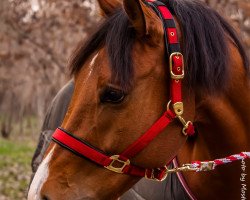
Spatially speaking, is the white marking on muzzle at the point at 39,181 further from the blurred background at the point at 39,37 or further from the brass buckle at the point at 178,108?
the blurred background at the point at 39,37

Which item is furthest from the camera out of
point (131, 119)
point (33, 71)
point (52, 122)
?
point (33, 71)

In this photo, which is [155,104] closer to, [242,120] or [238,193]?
[242,120]

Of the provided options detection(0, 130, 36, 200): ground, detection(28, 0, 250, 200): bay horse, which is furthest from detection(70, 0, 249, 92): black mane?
detection(0, 130, 36, 200): ground

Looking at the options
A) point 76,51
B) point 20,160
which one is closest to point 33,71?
point 20,160

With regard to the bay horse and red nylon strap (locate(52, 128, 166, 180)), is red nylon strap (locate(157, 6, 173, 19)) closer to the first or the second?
the bay horse

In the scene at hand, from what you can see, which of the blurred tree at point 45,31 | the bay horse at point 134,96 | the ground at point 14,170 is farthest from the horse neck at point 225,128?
the ground at point 14,170

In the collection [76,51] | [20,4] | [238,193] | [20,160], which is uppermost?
[76,51]

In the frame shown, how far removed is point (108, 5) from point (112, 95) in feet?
1.68

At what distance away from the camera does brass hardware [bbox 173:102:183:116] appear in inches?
75.4

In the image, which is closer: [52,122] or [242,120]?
[242,120]

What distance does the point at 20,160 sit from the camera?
1005cm

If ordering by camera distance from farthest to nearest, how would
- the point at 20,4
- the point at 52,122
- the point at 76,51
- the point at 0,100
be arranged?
the point at 0,100, the point at 20,4, the point at 52,122, the point at 76,51

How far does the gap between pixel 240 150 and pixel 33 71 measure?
26.6 ft

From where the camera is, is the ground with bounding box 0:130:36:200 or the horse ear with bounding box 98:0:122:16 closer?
the horse ear with bounding box 98:0:122:16
